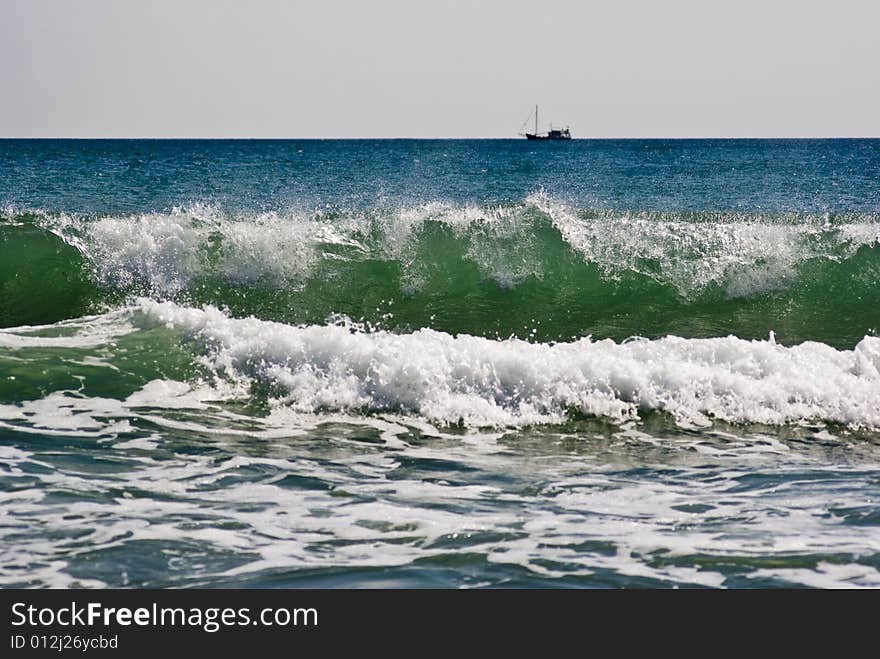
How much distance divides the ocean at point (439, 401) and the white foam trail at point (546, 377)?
0.03 meters

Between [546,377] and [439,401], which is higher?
[546,377]

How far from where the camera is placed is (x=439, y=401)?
30.4ft

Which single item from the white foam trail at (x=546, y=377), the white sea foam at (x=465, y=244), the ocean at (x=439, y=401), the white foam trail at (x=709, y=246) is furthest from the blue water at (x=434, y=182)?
the white foam trail at (x=546, y=377)

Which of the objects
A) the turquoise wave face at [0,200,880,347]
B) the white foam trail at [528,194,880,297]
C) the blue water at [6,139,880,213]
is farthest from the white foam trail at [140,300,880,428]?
the blue water at [6,139,880,213]

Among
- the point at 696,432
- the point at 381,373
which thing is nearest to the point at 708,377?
the point at 696,432

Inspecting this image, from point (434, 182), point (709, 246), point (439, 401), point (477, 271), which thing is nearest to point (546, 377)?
point (439, 401)

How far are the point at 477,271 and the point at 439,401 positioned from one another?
5.71m

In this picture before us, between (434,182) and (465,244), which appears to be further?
(434,182)

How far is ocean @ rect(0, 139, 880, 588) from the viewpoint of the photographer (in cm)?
562

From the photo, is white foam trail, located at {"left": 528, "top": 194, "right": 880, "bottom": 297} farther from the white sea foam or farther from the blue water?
the blue water

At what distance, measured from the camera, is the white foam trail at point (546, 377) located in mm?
9312

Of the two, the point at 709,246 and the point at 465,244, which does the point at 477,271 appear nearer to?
the point at 465,244

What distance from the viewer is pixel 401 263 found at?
49.1 feet
